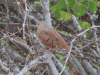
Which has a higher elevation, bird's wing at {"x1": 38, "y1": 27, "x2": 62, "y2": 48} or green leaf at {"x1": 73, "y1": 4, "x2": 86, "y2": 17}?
green leaf at {"x1": 73, "y1": 4, "x2": 86, "y2": 17}

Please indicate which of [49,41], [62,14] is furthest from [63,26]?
[49,41]

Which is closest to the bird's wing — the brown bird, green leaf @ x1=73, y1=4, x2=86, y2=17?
the brown bird

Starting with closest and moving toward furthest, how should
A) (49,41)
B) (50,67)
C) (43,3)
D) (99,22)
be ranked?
1. (50,67)
2. (49,41)
3. (43,3)
4. (99,22)

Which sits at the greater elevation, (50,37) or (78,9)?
(78,9)

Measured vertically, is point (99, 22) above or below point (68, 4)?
below

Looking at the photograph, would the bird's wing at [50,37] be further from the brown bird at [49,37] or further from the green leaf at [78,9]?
the green leaf at [78,9]

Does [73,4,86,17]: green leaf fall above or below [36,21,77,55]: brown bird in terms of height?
above

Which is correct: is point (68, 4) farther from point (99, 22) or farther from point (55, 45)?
point (99, 22)

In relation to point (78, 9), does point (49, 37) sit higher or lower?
lower

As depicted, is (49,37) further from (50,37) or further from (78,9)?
(78,9)

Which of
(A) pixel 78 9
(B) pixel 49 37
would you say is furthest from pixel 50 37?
(A) pixel 78 9

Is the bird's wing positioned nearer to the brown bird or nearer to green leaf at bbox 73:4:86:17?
the brown bird
